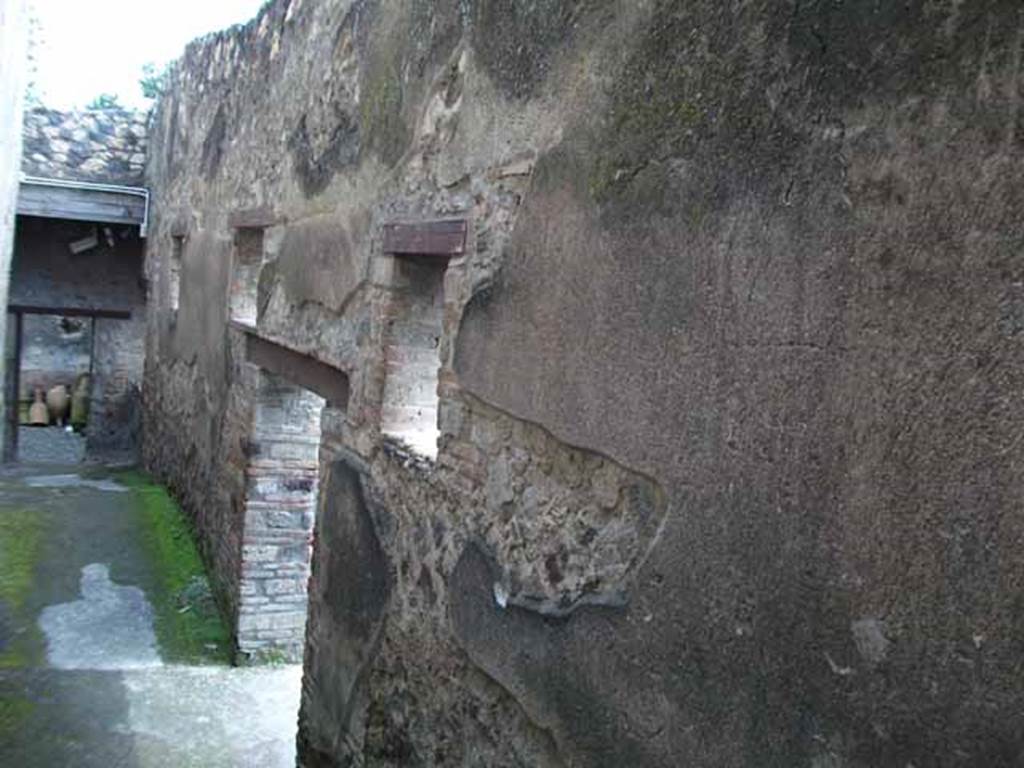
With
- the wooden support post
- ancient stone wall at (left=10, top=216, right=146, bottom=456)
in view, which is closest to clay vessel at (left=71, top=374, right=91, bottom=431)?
the wooden support post

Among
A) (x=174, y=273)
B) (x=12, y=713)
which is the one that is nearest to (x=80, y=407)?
(x=174, y=273)

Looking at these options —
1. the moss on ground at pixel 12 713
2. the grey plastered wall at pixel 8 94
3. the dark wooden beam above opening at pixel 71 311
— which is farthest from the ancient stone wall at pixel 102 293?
the moss on ground at pixel 12 713

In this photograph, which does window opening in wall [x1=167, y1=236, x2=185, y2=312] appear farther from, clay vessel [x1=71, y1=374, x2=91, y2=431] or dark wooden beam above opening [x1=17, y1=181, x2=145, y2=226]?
clay vessel [x1=71, y1=374, x2=91, y2=431]

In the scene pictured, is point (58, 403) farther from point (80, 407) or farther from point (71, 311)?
point (71, 311)

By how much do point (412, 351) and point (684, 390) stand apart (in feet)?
5.62

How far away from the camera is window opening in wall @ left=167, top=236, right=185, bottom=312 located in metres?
8.30

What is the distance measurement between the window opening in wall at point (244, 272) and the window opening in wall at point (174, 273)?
8.07 feet

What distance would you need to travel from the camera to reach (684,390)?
174 centimetres

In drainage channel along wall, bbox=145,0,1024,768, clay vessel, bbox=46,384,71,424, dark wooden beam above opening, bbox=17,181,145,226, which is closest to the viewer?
drainage channel along wall, bbox=145,0,1024,768

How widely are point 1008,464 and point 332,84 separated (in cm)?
344

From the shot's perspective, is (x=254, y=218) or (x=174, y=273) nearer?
(x=254, y=218)

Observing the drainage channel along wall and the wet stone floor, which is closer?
the drainage channel along wall

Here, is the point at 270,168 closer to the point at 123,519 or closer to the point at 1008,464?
the point at 123,519

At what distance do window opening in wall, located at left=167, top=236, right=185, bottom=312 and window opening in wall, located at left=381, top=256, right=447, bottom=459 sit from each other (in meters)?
5.47
